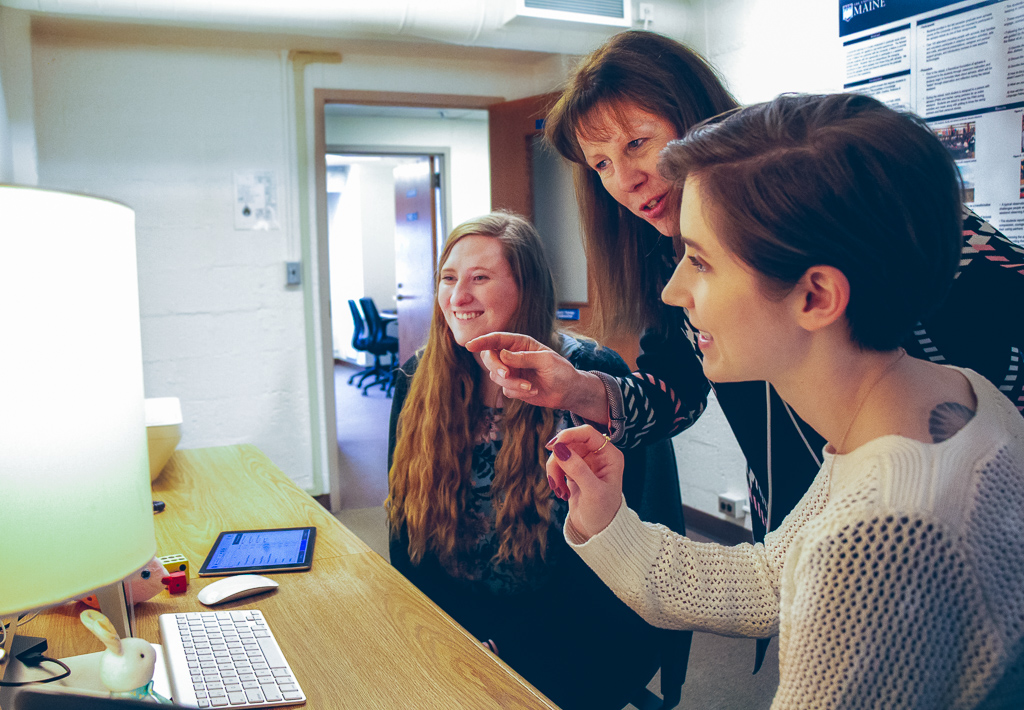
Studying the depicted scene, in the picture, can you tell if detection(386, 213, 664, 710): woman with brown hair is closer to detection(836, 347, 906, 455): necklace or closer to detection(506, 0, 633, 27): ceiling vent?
detection(836, 347, 906, 455): necklace

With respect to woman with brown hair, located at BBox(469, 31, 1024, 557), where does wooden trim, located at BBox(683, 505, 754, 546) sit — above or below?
below

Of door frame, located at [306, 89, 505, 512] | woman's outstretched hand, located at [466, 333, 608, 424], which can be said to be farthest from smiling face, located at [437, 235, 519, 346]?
door frame, located at [306, 89, 505, 512]

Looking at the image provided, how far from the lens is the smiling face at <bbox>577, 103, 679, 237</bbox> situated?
1.19 m

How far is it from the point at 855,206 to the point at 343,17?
9.27 feet

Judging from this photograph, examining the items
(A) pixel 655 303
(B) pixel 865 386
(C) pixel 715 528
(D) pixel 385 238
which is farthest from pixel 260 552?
(D) pixel 385 238

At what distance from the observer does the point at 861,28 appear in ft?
8.39

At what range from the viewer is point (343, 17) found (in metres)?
3.04

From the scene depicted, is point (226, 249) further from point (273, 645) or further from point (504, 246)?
point (273, 645)

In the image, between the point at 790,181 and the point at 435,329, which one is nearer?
the point at 790,181

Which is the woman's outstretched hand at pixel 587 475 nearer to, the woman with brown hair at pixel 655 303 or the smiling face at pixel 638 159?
the woman with brown hair at pixel 655 303

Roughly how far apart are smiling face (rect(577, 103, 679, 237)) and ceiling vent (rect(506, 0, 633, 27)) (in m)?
2.16

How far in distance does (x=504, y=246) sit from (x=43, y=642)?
1127 millimetres

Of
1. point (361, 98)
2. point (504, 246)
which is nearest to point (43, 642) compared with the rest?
point (504, 246)

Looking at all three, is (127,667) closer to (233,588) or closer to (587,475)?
(233,588)
